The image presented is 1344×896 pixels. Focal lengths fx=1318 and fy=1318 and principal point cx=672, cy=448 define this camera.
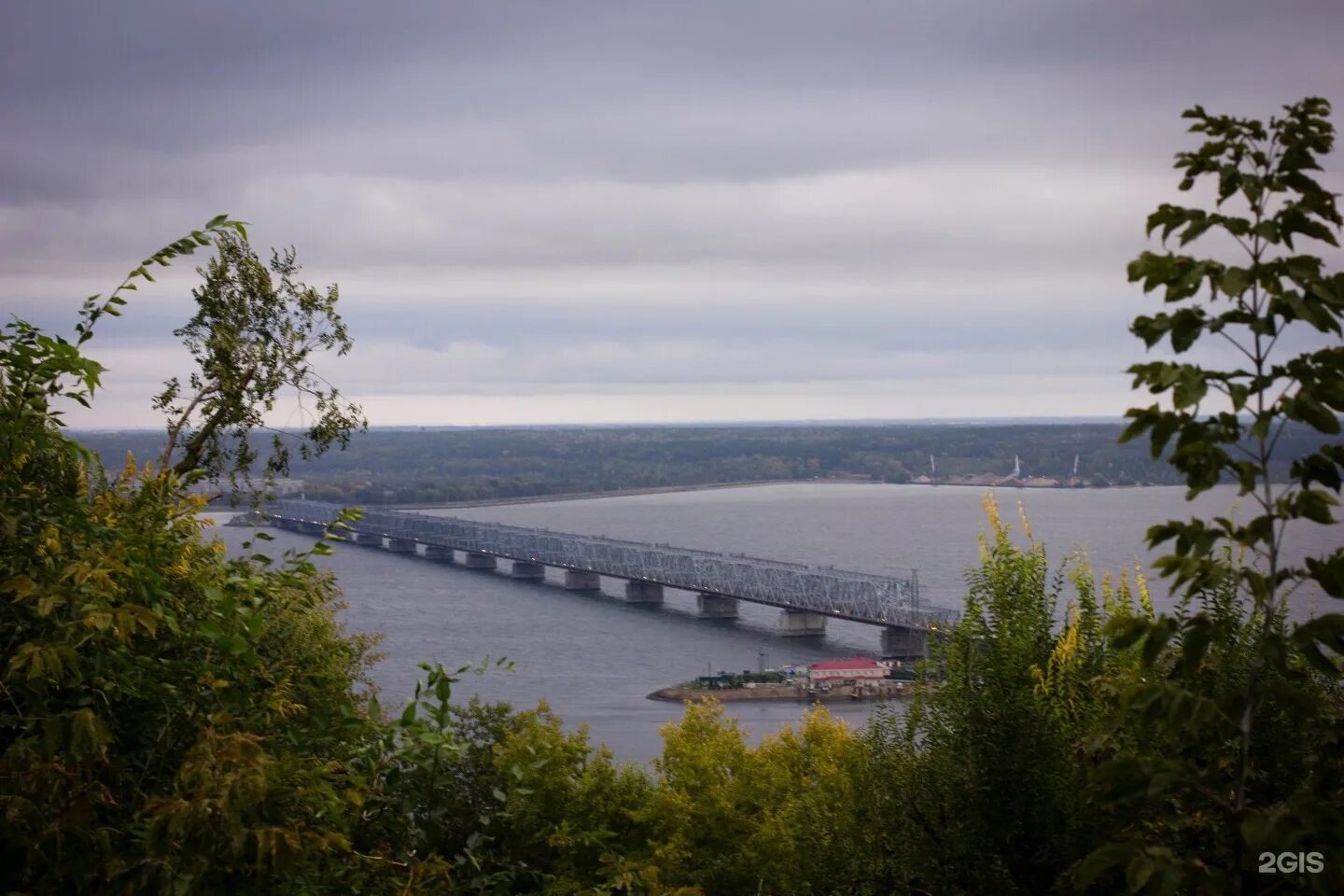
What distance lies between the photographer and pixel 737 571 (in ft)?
251

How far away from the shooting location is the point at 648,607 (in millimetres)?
78750

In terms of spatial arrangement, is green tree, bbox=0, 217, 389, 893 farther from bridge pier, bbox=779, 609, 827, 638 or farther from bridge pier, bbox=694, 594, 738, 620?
bridge pier, bbox=694, 594, 738, 620

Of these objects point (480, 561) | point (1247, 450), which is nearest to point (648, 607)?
point (480, 561)

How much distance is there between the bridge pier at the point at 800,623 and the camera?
6800 cm

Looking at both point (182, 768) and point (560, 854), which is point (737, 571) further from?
point (182, 768)

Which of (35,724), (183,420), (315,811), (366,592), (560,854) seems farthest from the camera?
(366,592)

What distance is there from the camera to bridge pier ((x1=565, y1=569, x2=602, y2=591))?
8388 cm

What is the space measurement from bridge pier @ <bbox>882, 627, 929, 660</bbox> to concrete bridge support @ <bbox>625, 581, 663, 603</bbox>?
20.1 m

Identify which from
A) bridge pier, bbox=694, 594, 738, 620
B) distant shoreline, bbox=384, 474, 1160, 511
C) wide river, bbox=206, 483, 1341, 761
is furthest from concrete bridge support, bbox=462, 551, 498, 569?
bridge pier, bbox=694, 594, 738, 620

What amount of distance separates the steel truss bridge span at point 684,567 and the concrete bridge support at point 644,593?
626 mm

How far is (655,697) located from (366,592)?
99.0ft

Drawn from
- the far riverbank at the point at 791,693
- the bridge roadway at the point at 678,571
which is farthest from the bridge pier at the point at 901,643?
the far riverbank at the point at 791,693

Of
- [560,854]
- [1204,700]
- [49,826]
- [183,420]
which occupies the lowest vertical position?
[560,854]

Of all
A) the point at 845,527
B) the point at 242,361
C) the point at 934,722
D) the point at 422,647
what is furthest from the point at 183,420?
the point at 845,527
